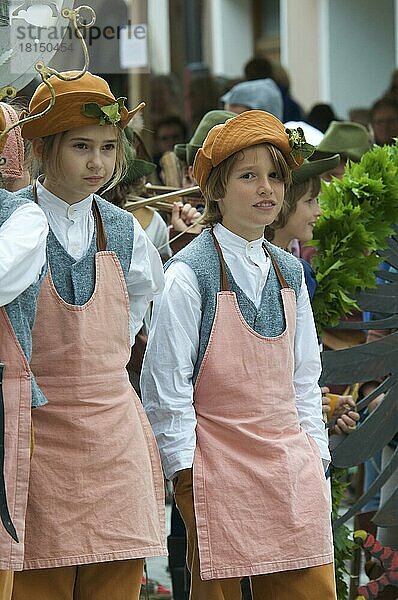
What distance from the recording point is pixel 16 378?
3.40 metres

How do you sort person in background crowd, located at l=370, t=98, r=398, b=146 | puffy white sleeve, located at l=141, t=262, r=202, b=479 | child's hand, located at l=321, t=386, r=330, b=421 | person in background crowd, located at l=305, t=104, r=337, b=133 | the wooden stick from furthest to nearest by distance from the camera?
person in background crowd, located at l=305, t=104, r=337, b=133, person in background crowd, located at l=370, t=98, r=398, b=146, the wooden stick, child's hand, located at l=321, t=386, r=330, b=421, puffy white sleeve, located at l=141, t=262, r=202, b=479

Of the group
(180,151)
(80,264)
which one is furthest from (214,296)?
(180,151)

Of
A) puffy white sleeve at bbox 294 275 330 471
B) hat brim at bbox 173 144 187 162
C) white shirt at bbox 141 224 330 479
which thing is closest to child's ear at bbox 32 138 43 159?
white shirt at bbox 141 224 330 479

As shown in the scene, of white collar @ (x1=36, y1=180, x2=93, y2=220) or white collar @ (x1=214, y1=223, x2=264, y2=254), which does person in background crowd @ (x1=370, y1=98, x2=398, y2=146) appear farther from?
white collar @ (x1=36, y1=180, x2=93, y2=220)

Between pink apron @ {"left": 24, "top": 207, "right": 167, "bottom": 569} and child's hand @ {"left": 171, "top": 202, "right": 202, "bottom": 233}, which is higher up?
child's hand @ {"left": 171, "top": 202, "right": 202, "bottom": 233}

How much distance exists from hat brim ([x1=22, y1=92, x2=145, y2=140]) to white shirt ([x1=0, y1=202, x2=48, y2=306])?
13.6 inches

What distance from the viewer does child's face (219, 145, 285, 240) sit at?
13.0 feet

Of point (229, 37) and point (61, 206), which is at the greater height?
point (61, 206)

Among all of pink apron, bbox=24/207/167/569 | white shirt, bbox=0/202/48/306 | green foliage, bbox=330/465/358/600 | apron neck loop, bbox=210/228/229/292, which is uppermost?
white shirt, bbox=0/202/48/306

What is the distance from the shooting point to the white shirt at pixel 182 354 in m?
3.81

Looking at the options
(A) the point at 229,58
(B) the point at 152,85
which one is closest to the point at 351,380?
(B) the point at 152,85

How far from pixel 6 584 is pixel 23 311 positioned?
2.10ft

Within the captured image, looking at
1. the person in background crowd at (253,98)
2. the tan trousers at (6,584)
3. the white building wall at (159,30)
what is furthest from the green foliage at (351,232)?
the white building wall at (159,30)

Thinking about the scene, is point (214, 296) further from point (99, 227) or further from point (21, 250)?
point (21, 250)
